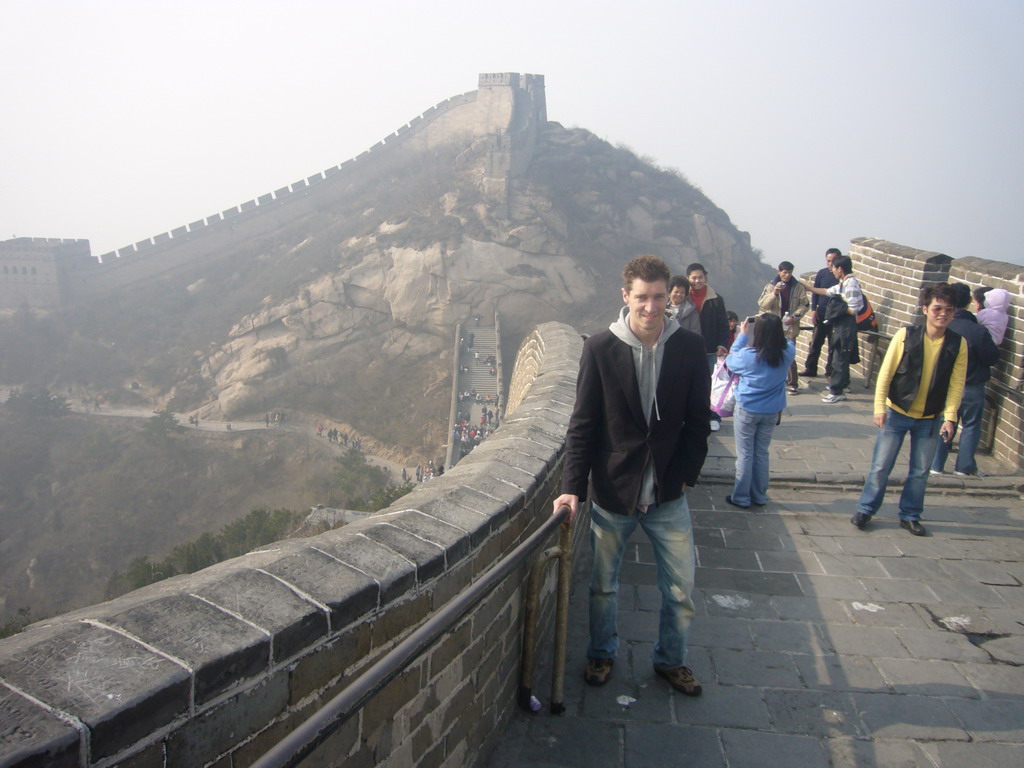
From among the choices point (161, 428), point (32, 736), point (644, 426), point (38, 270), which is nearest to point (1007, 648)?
point (644, 426)

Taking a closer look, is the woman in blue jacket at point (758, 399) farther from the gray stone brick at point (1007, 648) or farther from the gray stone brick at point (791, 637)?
the gray stone brick at point (1007, 648)

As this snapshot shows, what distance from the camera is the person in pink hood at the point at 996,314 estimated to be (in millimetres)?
5896

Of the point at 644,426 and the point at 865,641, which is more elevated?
the point at 644,426

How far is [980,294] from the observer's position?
20.0 feet

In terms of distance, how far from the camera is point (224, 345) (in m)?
42.2

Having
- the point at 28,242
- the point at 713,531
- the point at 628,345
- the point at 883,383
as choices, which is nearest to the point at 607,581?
the point at 628,345

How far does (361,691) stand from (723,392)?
4.88 m

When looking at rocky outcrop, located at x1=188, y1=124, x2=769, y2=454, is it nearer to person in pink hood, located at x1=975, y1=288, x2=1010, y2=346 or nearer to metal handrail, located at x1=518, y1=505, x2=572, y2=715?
person in pink hood, located at x1=975, y1=288, x2=1010, y2=346

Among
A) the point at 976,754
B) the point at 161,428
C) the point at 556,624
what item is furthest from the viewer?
the point at 161,428

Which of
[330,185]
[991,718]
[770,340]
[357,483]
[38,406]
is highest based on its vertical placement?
[330,185]

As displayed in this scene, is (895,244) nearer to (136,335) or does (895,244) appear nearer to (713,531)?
(713,531)

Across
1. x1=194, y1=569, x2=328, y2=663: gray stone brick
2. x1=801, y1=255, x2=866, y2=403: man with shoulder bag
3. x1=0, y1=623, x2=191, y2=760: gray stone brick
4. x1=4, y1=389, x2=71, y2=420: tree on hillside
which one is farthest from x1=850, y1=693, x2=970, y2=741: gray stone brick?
x1=4, y1=389, x2=71, y2=420: tree on hillside

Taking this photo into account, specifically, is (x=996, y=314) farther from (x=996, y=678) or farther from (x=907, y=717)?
(x=907, y=717)

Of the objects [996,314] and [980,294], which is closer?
[996,314]
